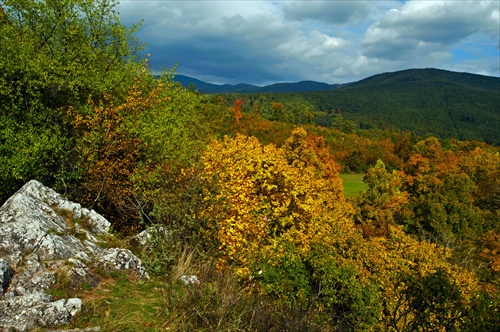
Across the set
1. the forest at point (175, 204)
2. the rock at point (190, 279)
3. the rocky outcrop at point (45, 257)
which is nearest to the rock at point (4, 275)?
the rocky outcrop at point (45, 257)

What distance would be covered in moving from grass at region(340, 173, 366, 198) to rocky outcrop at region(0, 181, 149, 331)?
250 feet

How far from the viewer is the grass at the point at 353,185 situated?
87.4 meters

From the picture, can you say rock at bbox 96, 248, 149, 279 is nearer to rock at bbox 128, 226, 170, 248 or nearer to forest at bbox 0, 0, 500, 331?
forest at bbox 0, 0, 500, 331

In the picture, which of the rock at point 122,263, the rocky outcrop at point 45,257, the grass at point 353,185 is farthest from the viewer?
the grass at point 353,185

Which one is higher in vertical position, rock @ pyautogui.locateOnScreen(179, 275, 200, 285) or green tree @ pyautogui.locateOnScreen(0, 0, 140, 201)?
green tree @ pyautogui.locateOnScreen(0, 0, 140, 201)

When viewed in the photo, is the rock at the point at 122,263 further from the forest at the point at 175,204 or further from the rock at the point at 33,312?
the rock at the point at 33,312

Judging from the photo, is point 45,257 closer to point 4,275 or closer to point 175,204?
point 4,275

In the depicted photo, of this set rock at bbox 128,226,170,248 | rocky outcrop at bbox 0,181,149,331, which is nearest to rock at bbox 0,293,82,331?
rocky outcrop at bbox 0,181,149,331

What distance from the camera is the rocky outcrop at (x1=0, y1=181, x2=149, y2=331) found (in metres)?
7.66

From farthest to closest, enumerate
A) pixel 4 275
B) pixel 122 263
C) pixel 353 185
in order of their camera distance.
→ pixel 353 185
pixel 122 263
pixel 4 275

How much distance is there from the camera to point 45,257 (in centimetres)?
988

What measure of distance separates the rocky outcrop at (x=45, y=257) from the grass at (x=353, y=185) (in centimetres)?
7612

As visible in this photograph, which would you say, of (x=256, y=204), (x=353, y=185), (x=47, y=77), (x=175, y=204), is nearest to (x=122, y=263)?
(x=175, y=204)

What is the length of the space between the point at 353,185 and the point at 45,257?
308ft
